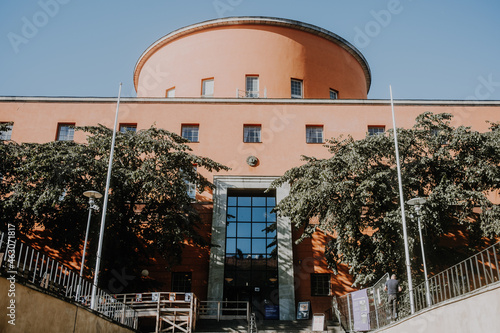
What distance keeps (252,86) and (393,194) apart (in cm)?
1508

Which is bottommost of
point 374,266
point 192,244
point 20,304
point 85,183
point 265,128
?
point 20,304

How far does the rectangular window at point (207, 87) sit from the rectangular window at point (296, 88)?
5.74 metres

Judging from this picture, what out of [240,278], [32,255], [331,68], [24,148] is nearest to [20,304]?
[32,255]

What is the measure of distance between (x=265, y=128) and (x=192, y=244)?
860 centimetres

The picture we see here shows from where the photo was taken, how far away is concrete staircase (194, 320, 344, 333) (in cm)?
2028

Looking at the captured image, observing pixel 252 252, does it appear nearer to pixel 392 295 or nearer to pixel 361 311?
pixel 361 311

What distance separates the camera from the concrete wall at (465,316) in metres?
9.63

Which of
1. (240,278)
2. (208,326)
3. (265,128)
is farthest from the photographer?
(265,128)

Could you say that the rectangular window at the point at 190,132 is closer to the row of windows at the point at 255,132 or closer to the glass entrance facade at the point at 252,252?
the row of windows at the point at 255,132

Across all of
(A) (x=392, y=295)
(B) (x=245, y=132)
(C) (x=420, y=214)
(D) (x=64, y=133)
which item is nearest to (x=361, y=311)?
(A) (x=392, y=295)

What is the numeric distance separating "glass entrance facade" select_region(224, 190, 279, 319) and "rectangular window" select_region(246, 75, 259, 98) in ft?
25.7

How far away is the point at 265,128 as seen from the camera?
2939 cm

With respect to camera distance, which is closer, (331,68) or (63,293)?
(63,293)

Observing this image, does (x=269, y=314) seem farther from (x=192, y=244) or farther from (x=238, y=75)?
(x=238, y=75)
